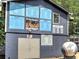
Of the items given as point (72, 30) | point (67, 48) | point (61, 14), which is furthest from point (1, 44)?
point (72, 30)

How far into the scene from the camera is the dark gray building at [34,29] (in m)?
23.7

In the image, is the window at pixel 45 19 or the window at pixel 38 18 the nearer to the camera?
the window at pixel 38 18

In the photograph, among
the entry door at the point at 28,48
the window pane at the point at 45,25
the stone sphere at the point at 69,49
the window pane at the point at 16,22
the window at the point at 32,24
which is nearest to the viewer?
the stone sphere at the point at 69,49

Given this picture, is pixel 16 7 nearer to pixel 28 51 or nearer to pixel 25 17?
pixel 25 17

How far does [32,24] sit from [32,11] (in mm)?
1045

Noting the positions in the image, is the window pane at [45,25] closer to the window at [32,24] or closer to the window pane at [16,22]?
the window at [32,24]

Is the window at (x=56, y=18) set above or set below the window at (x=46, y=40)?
above

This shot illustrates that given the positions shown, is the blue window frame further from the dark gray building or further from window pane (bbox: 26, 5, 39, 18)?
window pane (bbox: 26, 5, 39, 18)

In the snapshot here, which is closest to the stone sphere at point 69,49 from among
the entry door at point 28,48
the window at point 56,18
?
the entry door at point 28,48

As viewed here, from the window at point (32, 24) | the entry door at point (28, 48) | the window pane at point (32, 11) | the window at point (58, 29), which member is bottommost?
the entry door at point (28, 48)

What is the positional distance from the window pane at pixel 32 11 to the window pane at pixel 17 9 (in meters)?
0.53

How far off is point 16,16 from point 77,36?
52.5 feet

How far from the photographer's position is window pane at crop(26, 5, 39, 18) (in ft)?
81.7

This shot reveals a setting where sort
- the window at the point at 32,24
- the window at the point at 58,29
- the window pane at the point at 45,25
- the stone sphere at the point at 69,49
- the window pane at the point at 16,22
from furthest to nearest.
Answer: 1. the window at the point at 58,29
2. the window pane at the point at 45,25
3. the window at the point at 32,24
4. the window pane at the point at 16,22
5. the stone sphere at the point at 69,49
